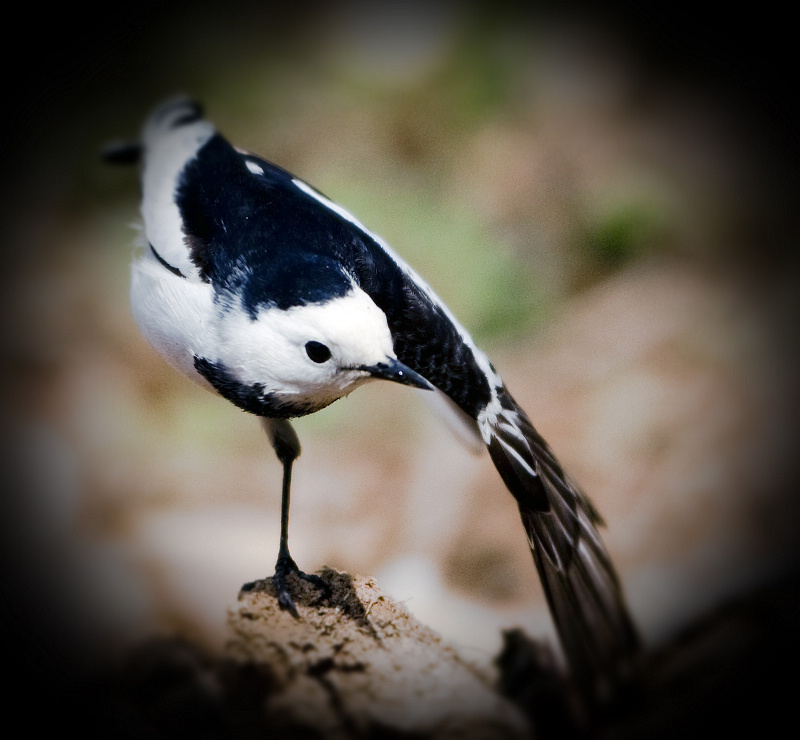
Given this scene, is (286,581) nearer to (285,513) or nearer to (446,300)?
(285,513)

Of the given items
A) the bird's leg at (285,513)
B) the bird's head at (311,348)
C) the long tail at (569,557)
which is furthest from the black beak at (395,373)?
the bird's leg at (285,513)

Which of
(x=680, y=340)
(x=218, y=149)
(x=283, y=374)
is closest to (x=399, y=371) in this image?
(x=283, y=374)

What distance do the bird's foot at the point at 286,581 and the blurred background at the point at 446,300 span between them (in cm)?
6

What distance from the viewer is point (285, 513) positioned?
1022mm

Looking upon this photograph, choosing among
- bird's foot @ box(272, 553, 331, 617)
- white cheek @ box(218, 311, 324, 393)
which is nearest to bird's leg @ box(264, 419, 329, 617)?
bird's foot @ box(272, 553, 331, 617)

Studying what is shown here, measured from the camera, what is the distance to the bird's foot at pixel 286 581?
90cm

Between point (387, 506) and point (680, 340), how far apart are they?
62cm

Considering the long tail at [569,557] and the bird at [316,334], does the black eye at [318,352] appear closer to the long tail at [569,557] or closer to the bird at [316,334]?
the bird at [316,334]

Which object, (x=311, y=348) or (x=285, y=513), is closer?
(x=311, y=348)

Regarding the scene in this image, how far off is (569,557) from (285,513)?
0.41 m

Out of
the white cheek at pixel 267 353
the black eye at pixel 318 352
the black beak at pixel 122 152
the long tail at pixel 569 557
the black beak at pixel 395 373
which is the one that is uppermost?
the black beak at pixel 122 152

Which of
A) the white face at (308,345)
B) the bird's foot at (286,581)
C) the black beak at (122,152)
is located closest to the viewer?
the white face at (308,345)

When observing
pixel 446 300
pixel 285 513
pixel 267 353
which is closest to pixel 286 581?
pixel 285 513

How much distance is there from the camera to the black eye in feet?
2.48
